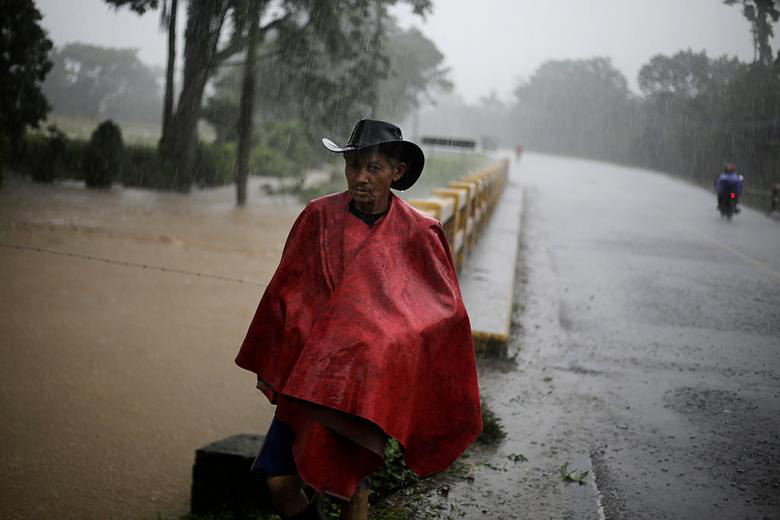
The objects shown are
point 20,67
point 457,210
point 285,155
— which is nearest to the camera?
point 457,210

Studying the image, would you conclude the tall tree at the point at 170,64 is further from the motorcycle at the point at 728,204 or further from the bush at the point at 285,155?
the motorcycle at the point at 728,204

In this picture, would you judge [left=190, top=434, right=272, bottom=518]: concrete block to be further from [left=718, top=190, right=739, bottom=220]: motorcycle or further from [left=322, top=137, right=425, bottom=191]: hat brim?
[left=718, top=190, right=739, bottom=220]: motorcycle

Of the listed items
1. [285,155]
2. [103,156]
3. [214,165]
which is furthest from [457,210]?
[285,155]

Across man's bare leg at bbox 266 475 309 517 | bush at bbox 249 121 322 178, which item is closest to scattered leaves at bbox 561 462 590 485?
man's bare leg at bbox 266 475 309 517

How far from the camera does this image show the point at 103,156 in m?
19.7

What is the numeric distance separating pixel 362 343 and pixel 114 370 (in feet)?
15.2

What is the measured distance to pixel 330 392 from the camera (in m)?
2.14

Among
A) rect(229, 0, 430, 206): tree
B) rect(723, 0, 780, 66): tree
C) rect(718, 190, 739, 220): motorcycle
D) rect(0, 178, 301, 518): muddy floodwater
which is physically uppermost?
rect(229, 0, 430, 206): tree

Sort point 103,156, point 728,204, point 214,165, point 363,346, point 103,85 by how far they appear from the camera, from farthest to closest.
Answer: point 103,85 < point 214,165 < point 103,156 < point 728,204 < point 363,346

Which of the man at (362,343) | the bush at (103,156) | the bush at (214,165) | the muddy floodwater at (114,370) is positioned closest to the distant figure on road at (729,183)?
the muddy floodwater at (114,370)

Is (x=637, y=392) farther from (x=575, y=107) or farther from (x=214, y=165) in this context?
(x=575, y=107)

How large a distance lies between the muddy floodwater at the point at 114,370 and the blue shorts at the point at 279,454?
2.20m

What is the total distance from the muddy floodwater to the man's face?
8.73 feet

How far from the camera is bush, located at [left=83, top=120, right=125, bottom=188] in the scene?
1922cm
